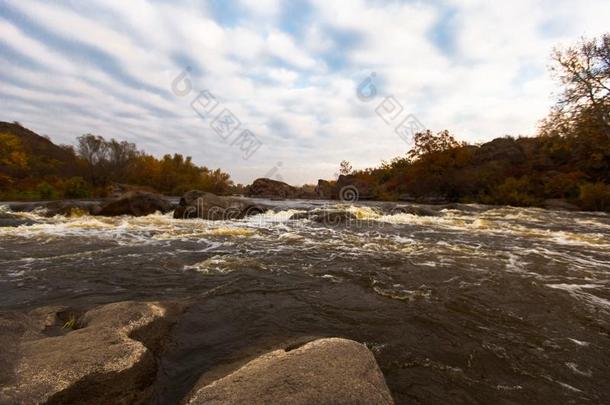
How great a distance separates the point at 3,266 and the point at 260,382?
22.1ft

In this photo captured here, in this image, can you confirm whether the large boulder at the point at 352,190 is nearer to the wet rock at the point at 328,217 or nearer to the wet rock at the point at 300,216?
the wet rock at the point at 300,216

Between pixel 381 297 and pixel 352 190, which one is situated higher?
pixel 352 190

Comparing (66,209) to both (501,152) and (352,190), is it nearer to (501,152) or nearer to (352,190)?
(352,190)

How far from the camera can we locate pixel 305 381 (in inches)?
90.1

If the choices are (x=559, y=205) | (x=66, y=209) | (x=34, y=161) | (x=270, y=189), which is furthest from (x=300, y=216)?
(x=34, y=161)

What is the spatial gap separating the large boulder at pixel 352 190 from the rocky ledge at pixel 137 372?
123ft

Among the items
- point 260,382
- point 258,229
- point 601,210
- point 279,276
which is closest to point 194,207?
point 258,229

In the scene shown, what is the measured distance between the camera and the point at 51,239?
28.7ft

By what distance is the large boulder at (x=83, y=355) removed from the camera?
2.24 metres

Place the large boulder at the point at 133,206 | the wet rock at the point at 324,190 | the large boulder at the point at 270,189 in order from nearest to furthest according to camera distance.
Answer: the large boulder at the point at 133,206
the wet rock at the point at 324,190
the large boulder at the point at 270,189

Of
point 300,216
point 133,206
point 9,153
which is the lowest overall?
point 300,216

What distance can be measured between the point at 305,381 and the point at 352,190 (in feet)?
151

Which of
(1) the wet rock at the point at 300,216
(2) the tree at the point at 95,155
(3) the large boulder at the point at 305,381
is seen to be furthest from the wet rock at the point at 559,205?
(2) the tree at the point at 95,155

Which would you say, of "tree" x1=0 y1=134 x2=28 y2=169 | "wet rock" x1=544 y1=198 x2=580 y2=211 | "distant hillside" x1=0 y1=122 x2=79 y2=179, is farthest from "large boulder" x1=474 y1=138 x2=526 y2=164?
"distant hillside" x1=0 y1=122 x2=79 y2=179
